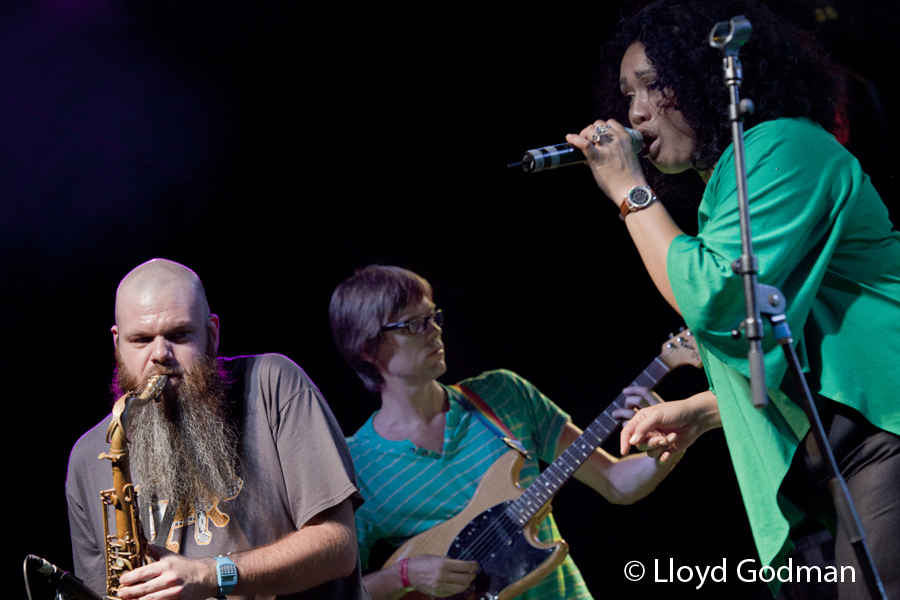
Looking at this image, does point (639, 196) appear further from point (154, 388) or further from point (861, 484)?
point (154, 388)

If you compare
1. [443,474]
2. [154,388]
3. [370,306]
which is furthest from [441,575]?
[154,388]

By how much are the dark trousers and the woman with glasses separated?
134 cm

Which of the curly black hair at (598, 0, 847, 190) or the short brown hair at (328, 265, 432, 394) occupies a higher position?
the curly black hair at (598, 0, 847, 190)

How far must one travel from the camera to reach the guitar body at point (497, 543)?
2920 mm

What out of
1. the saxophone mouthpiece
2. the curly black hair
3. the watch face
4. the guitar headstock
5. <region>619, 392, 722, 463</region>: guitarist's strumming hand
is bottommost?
<region>619, 392, 722, 463</region>: guitarist's strumming hand

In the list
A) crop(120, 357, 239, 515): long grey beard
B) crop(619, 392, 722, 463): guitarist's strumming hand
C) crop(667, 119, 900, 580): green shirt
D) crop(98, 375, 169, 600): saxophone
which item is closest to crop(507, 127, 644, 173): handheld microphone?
crop(667, 119, 900, 580): green shirt

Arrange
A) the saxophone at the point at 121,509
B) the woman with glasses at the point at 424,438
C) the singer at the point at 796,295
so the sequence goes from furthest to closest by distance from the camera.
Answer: the woman with glasses at the point at 424,438, the saxophone at the point at 121,509, the singer at the point at 796,295

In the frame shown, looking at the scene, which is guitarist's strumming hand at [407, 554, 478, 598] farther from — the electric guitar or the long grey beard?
the long grey beard

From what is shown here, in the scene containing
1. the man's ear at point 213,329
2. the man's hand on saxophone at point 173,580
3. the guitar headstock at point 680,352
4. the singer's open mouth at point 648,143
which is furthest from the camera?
the guitar headstock at point 680,352

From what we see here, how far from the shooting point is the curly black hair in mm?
1730

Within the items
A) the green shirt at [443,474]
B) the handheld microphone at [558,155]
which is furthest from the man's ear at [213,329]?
the handheld microphone at [558,155]

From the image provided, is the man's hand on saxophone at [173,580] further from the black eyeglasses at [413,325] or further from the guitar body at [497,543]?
the black eyeglasses at [413,325]

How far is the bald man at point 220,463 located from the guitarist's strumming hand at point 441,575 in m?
0.75

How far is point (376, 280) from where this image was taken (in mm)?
3473
